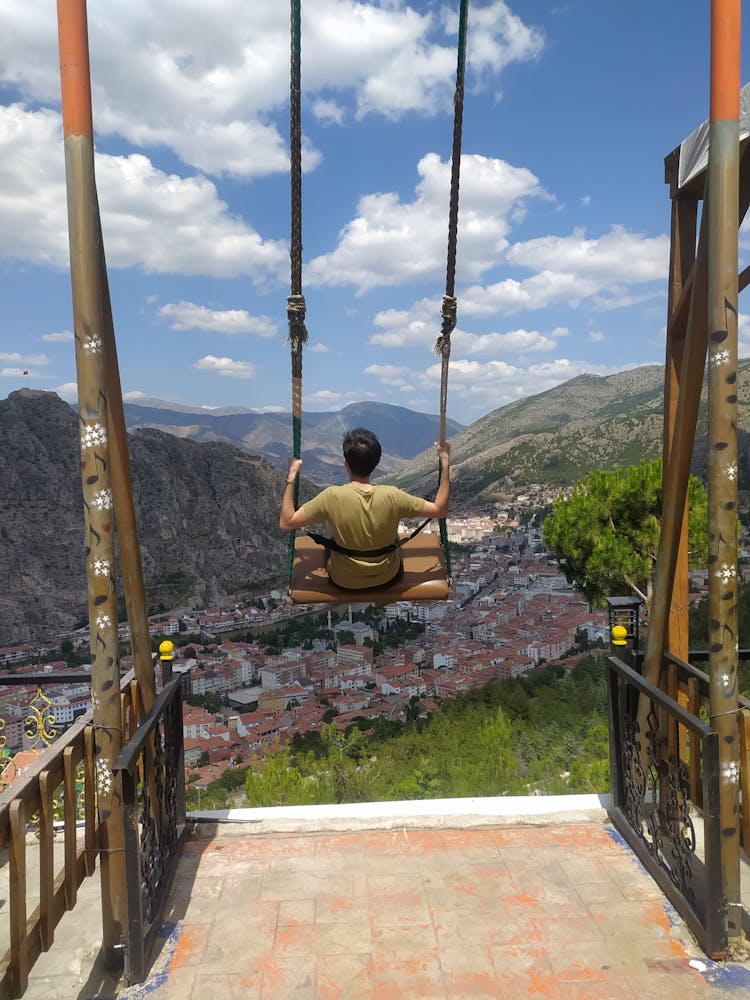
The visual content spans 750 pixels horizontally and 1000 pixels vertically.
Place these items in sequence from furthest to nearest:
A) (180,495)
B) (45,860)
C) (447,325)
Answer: (180,495), (447,325), (45,860)

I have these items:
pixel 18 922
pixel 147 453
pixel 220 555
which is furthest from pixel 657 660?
pixel 147 453

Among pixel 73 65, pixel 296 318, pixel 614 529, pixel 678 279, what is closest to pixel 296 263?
pixel 296 318

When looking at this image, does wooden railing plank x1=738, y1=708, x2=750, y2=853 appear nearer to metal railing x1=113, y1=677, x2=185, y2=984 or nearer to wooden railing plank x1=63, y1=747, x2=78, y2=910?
metal railing x1=113, y1=677, x2=185, y2=984

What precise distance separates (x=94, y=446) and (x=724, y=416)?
217cm

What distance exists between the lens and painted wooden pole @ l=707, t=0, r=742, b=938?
2318 mm

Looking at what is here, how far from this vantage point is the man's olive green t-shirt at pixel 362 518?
3002 mm

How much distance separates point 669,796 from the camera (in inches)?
106

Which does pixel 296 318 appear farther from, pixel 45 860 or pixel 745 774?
pixel 745 774

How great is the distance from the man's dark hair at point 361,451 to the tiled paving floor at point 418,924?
1714 millimetres

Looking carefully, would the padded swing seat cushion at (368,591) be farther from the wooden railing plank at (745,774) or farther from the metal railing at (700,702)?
the wooden railing plank at (745,774)

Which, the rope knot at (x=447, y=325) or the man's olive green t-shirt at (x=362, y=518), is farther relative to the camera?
the rope knot at (x=447, y=325)

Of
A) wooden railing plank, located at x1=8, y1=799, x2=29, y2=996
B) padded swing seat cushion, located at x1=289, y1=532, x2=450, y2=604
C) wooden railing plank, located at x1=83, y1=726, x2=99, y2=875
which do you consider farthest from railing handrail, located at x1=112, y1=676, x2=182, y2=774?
padded swing seat cushion, located at x1=289, y1=532, x2=450, y2=604

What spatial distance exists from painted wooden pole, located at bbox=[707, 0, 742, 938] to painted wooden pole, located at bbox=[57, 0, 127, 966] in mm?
2077

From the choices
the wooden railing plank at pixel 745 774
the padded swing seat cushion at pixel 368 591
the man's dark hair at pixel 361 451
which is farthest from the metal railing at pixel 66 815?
the wooden railing plank at pixel 745 774
